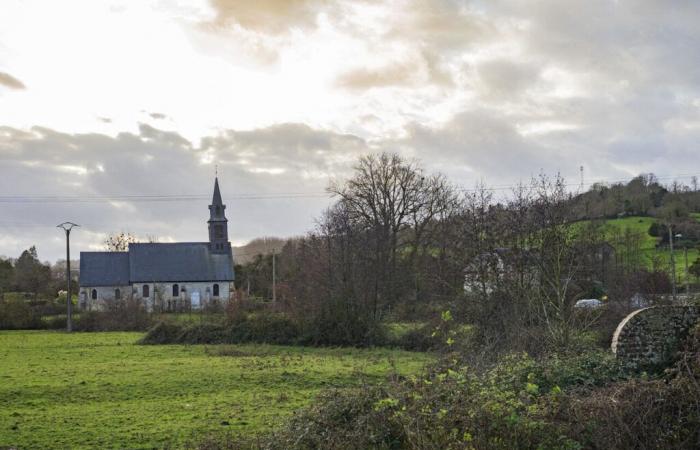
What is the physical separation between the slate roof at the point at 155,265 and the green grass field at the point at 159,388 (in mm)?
45208

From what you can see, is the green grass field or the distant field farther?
the distant field

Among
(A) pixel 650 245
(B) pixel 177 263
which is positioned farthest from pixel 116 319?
(A) pixel 650 245

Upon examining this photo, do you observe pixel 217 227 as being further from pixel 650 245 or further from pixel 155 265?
pixel 650 245

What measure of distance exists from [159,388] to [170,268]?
2411 inches

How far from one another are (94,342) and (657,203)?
205 ft

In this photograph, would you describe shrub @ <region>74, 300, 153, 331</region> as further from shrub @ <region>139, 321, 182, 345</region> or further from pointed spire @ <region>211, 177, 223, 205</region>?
pointed spire @ <region>211, 177, 223, 205</region>

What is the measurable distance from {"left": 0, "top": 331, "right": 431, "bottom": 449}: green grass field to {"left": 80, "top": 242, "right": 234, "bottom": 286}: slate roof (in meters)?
45.2

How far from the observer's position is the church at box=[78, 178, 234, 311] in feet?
249

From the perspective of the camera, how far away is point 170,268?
7731 cm

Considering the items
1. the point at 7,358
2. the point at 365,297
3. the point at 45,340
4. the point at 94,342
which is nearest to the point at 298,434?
the point at 7,358

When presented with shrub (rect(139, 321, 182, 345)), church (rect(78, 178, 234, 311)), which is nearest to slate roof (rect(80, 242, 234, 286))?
church (rect(78, 178, 234, 311))

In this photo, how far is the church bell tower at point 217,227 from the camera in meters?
78.7

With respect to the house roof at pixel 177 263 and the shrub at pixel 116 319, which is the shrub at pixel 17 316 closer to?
the shrub at pixel 116 319

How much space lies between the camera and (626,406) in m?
9.56
